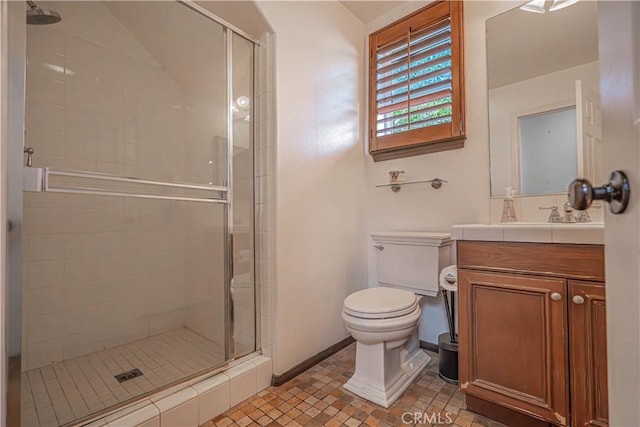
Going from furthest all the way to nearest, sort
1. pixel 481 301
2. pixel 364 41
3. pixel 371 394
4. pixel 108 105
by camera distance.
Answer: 1. pixel 364 41
2. pixel 108 105
3. pixel 371 394
4. pixel 481 301

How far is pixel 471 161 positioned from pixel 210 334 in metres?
1.98

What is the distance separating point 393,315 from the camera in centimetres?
148

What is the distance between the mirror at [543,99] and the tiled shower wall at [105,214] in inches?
68.9

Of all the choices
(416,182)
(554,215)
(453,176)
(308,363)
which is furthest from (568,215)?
(308,363)

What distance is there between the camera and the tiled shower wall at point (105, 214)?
1.81 m

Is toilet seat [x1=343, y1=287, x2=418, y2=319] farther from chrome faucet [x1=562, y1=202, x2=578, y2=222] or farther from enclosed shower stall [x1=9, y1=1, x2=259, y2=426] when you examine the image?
chrome faucet [x1=562, y1=202, x2=578, y2=222]

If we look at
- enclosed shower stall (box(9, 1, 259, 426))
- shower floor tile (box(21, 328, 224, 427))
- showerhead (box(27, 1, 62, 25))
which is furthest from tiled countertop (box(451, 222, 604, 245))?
showerhead (box(27, 1, 62, 25))

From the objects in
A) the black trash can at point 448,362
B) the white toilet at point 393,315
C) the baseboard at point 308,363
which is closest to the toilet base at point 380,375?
the white toilet at point 393,315

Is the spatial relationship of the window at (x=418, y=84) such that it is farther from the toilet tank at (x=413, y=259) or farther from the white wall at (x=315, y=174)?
the toilet tank at (x=413, y=259)

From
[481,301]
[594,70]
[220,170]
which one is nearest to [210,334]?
[220,170]

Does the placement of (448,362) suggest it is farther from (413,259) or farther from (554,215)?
(554,215)

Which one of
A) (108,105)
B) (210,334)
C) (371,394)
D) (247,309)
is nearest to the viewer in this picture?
(371,394)

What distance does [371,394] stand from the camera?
1513mm

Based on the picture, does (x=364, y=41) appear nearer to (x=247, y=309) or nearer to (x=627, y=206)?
(x=247, y=309)
